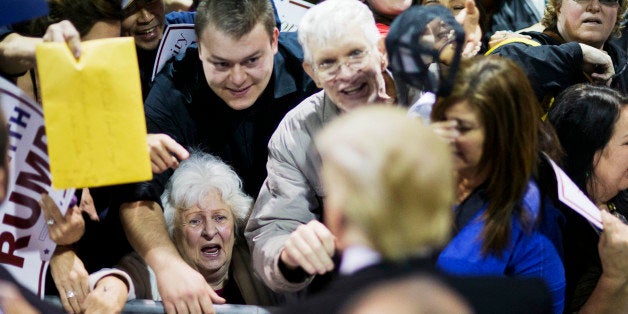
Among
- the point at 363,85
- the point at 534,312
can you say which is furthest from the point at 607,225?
the point at 363,85

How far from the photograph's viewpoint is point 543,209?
248 centimetres

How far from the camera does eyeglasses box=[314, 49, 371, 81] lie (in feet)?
9.55

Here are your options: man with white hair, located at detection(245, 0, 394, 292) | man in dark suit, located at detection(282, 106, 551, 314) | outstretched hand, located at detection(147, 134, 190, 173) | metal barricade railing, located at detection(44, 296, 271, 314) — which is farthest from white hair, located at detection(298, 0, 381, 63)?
man in dark suit, located at detection(282, 106, 551, 314)

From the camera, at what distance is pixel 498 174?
7.95ft

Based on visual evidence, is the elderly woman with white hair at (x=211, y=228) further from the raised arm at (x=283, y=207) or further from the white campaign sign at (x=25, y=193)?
the white campaign sign at (x=25, y=193)

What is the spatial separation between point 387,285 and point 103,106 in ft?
3.31

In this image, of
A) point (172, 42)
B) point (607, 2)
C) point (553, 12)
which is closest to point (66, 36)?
point (172, 42)

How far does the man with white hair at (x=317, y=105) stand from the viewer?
291 centimetres

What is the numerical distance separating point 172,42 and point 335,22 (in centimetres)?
70

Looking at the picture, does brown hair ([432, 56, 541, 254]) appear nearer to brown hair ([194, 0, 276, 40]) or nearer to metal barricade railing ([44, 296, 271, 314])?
metal barricade railing ([44, 296, 271, 314])

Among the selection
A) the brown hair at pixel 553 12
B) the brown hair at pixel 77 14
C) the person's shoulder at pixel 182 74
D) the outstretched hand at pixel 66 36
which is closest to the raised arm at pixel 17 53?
the brown hair at pixel 77 14

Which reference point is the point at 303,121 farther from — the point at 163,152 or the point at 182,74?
the point at 182,74

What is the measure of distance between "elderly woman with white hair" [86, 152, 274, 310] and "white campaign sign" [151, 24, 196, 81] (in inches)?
14.6

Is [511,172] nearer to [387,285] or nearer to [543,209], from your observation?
[543,209]
